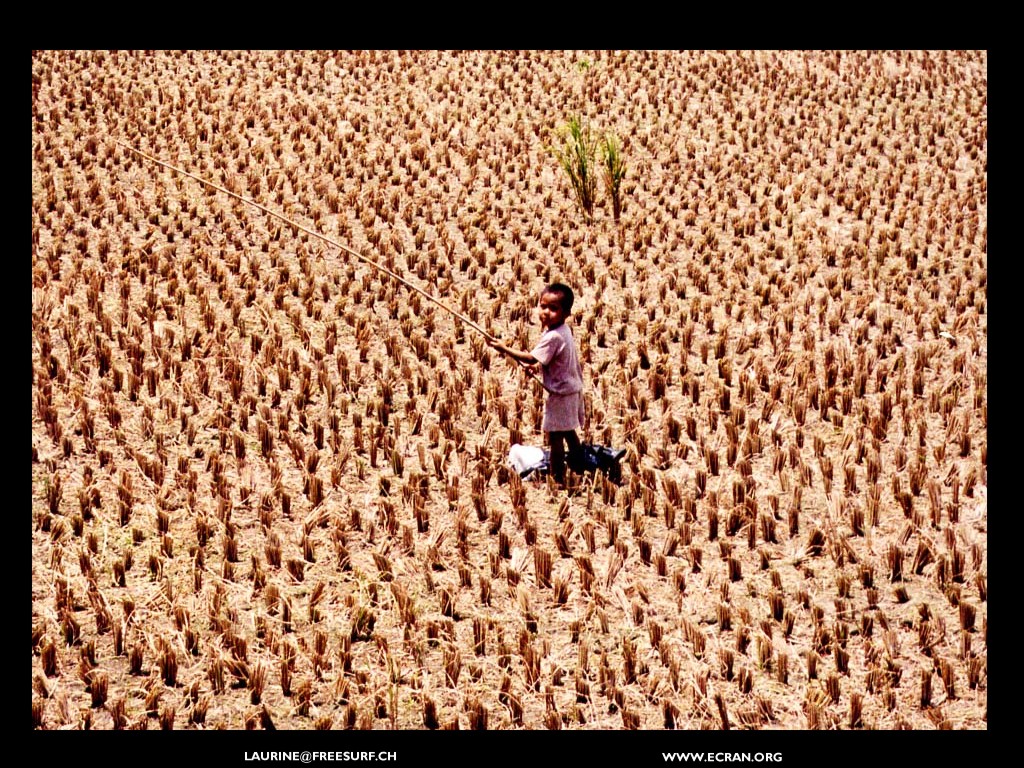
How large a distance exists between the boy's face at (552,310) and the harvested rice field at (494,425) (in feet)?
1.41

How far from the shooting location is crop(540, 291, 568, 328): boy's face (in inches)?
208

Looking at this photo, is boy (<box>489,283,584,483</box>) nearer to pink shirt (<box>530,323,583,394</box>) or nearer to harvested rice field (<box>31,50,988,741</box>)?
pink shirt (<box>530,323,583,394</box>)

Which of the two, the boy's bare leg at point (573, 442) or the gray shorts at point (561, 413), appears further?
the boy's bare leg at point (573, 442)

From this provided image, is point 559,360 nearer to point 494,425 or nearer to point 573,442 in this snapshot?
point 573,442

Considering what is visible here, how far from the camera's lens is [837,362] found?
7012mm

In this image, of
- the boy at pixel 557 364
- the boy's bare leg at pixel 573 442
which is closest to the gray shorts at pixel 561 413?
the boy at pixel 557 364

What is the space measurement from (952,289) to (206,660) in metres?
5.95

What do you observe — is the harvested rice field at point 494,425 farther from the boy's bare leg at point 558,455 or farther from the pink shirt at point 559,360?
the pink shirt at point 559,360

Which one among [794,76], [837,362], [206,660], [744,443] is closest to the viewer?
[206,660]

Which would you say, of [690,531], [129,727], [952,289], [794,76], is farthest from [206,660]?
[794,76]

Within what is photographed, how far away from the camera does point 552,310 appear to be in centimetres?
528

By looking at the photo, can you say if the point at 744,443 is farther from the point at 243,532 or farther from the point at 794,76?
the point at 794,76

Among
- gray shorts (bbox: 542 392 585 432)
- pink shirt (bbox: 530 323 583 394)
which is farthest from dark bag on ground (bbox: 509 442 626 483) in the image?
pink shirt (bbox: 530 323 583 394)

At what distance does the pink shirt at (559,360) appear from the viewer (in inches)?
207
